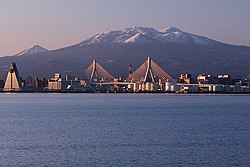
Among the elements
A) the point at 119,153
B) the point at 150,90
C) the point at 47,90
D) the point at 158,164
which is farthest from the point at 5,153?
the point at 47,90

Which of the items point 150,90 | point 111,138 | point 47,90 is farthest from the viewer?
point 47,90

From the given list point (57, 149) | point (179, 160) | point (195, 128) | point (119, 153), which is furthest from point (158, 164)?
point (195, 128)

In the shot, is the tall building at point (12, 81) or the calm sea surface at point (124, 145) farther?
the tall building at point (12, 81)

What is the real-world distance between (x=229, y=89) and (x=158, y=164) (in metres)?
94.6

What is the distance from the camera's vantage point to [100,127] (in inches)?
1024

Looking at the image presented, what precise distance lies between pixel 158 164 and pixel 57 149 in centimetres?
368

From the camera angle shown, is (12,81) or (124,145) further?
(12,81)

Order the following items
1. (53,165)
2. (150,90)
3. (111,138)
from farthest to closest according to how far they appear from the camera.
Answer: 1. (150,90)
2. (111,138)
3. (53,165)

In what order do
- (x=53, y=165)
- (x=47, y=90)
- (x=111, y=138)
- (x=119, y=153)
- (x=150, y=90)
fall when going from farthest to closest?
1. (x=47, y=90)
2. (x=150, y=90)
3. (x=111, y=138)
4. (x=119, y=153)
5. (x=53, y=165)

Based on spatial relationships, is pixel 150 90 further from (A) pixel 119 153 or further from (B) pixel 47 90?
(A) pixel 119 153

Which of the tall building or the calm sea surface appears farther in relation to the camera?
the tall building

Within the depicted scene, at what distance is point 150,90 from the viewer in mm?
105250

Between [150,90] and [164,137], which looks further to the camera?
[150,90]

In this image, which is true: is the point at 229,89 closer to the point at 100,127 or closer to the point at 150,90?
the point at 150,90
